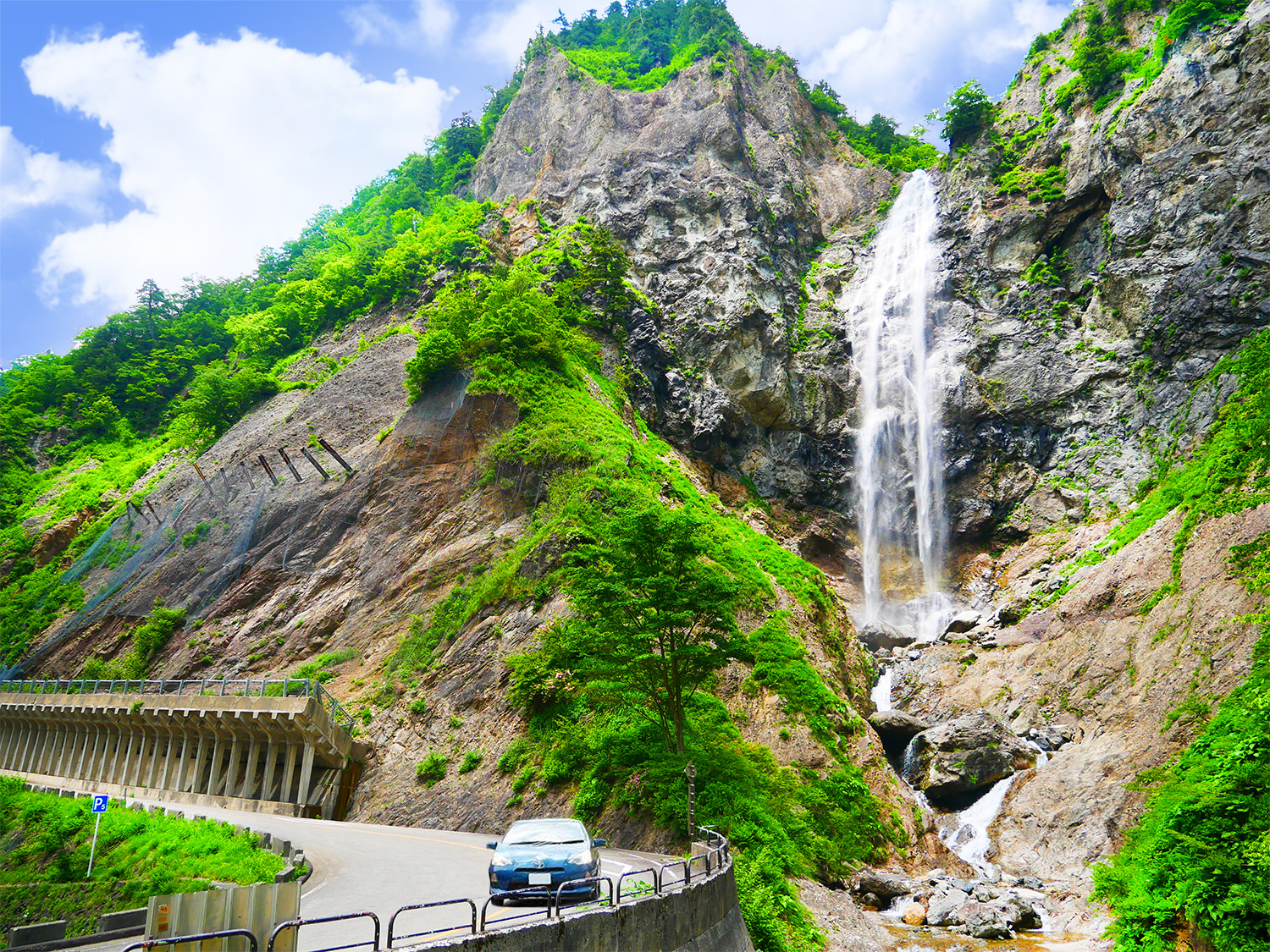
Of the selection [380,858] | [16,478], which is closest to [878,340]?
[380,858]

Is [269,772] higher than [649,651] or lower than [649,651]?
lower

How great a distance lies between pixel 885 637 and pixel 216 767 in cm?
3062

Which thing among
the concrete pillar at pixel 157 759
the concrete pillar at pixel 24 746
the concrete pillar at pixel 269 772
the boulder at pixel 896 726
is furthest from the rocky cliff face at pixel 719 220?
the concrete pillar at pixel 24 746

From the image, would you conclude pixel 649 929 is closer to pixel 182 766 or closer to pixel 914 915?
pixel 914 915

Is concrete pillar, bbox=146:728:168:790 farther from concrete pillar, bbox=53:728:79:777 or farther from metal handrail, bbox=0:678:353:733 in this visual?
concrete pillar, bbox=53:728:79:777

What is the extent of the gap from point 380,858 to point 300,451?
29.4m

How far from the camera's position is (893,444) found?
4797cm

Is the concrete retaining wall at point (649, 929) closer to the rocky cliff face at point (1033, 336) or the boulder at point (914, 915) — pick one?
the boulder at point (914, 915)

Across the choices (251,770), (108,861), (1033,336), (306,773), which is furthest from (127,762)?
(1033,336)

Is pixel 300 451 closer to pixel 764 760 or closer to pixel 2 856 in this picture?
pixel 2 856

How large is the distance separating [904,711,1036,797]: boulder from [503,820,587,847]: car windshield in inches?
712

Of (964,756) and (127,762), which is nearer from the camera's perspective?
(964,756)

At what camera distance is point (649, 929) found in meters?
9.73

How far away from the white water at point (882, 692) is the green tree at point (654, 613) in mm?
16767
